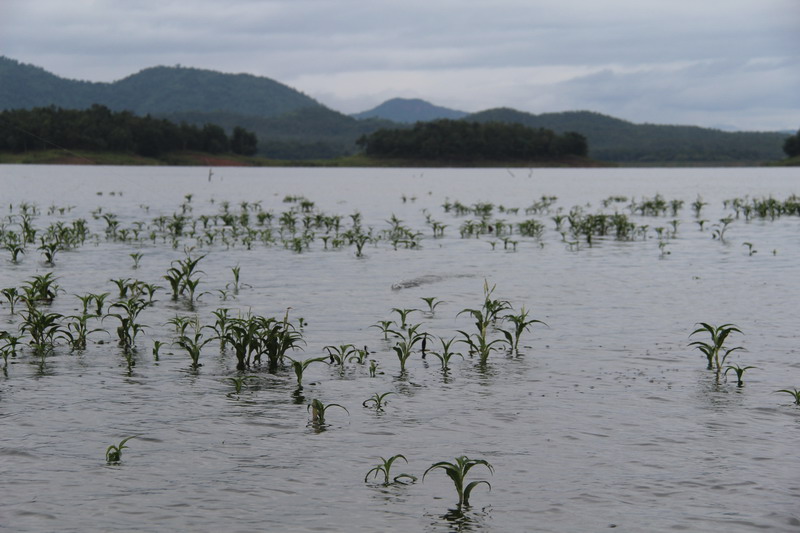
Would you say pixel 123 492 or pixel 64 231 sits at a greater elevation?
pixel 64 231

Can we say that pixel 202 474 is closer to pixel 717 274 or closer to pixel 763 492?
pixel 763 492

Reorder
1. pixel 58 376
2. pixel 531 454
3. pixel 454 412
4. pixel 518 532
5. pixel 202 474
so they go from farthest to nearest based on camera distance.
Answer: pixel 58 376 → pixel 454 412 → pixel 531 454 → pixel 202 474 → pixel 518 532

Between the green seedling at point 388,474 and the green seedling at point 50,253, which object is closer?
the green seedling at point 388,474

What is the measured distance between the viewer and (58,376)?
36.4ft

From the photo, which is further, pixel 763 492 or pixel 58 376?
pixel 58 376

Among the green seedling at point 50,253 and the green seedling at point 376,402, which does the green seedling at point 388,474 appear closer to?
the green seedling at point 376,402

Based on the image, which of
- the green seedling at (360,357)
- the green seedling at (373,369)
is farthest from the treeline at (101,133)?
the green seedling at (373,369)

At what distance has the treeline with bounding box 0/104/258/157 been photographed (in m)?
155

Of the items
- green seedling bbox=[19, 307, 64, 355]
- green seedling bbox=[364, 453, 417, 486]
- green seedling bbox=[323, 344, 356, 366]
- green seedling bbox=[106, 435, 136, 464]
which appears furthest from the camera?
green seedling bbox=[19, 307, 64, 355]

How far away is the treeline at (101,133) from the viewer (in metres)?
155

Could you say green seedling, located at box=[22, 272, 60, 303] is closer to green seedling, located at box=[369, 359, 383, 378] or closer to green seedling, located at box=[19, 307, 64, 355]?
green seedling, located at box=[19, 307, 64, 355]

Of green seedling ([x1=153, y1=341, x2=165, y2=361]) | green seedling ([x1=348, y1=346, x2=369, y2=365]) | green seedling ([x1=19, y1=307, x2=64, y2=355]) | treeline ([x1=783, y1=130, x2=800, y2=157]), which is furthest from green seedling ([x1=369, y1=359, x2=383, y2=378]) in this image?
treeline ([x1=783, y1=130, x2=800, y2=157])

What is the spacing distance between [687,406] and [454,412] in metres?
2.99

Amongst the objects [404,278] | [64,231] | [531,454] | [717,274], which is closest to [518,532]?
[531,454]
